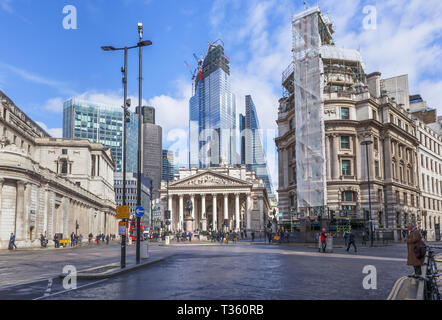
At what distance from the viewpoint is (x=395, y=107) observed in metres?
56.3

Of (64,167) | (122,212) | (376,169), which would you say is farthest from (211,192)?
(122,212)

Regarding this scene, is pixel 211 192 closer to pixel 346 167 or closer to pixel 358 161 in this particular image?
pixel 346 167

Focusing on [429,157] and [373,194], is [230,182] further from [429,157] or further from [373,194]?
[373,194]

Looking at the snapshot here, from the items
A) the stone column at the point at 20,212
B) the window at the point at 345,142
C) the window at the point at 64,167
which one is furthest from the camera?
the window at the point at 64,167

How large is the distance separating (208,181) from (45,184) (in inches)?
2286

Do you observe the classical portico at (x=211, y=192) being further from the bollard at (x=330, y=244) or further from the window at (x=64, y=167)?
the bollard at (x=330, y=244)

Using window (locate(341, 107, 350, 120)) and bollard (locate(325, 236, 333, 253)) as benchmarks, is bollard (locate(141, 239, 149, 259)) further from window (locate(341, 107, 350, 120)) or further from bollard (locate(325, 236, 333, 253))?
window (locate(341, 107, 350, 120))

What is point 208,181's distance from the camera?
98.2m

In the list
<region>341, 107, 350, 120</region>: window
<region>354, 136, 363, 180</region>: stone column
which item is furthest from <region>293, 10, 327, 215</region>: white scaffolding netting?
<region>354, 136, 363, 180</region>: stone column

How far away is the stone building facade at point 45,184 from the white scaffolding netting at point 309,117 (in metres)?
28.2

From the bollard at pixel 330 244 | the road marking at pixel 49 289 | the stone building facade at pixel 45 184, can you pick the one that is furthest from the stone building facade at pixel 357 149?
the road marking at pixel 49 289

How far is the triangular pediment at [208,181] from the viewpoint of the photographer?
9794 cm

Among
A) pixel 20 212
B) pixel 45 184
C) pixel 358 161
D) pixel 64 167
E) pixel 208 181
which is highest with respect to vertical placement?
pixel 64 167

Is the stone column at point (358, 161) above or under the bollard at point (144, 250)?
above
